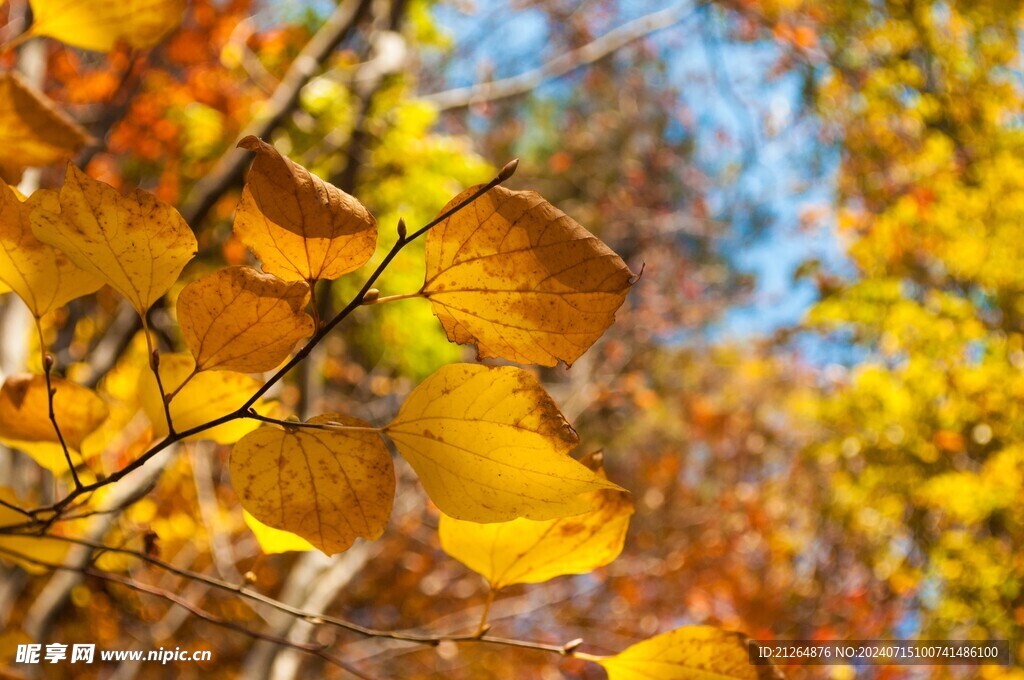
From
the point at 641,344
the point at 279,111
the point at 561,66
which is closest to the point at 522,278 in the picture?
the point at 279,111

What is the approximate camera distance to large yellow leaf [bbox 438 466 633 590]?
1.10 ft

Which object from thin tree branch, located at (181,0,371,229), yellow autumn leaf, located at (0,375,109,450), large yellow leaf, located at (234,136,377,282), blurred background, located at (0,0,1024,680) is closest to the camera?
large yellow leaf, located at (234,136,377,282)

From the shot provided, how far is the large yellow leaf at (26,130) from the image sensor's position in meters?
0.39

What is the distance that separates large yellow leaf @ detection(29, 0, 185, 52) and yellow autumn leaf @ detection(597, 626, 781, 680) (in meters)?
0.42

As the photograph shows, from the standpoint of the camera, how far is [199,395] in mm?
315

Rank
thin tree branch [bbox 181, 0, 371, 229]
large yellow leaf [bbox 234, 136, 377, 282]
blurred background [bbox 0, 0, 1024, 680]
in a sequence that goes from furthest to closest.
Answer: blurred background [bbox 0, 0, 1024, 680] → thin tree branch [bbox 181, 0, 371, 229] → large yellow leaf [bbox 234, 136, 377, 282]

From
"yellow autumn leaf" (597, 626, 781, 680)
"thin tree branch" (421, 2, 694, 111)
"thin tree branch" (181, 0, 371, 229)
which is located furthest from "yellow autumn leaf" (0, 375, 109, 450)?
"thin tree branch" (421, 2, 694, 111)

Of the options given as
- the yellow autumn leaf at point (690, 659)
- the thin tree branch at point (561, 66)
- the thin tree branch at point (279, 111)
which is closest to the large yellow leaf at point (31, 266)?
the yellow autumn leaf at point (690, 659)

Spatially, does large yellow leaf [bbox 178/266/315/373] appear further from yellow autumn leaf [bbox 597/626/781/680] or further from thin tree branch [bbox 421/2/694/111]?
thin tree branch [bbox 421/2/694/111]

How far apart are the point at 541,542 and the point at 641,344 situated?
4.92 m

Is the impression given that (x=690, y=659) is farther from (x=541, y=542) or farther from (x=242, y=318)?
(x=242, y=318)

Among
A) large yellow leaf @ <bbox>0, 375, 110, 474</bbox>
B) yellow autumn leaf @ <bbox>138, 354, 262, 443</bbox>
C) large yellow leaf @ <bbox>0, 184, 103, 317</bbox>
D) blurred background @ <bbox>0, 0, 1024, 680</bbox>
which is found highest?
large yellow leaf @ <bbox>0, 184, 103, 317</bbox>

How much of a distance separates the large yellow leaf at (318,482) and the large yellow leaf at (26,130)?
263 millimetres

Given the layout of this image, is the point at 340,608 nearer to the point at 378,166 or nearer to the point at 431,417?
the point at 378,166
